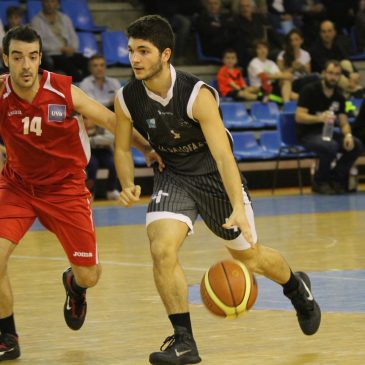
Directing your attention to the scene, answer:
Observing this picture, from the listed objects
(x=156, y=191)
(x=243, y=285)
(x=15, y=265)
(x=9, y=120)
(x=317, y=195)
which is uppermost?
(x=9, y=120)

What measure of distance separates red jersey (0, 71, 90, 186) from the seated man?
930 centimetres

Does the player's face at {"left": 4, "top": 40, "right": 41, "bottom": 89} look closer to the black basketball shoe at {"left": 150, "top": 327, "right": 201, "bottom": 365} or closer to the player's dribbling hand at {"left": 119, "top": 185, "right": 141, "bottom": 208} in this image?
the player's dribbling hand at {"left": 119, "top": 185, "right": 141, "bottom": 208}

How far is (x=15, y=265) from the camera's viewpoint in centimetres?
950

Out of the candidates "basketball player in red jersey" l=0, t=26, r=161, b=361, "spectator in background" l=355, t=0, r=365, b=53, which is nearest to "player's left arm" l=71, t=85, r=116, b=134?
"basketball player in red jersey" l=0, t=26, r=161, b=361

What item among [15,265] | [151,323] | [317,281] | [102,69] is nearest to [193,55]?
[102,69]

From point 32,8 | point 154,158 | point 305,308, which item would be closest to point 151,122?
point 154,158

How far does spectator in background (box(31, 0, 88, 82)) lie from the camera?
1614 cm

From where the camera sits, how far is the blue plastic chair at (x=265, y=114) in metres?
17.5

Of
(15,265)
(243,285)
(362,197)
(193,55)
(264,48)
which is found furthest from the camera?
(193,55)

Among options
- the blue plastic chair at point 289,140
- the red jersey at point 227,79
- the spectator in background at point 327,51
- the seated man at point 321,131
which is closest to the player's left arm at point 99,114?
the seated man at point 321,131

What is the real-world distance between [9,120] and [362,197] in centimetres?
980

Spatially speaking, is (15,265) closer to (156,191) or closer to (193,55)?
(156,191)

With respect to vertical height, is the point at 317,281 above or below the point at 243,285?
below

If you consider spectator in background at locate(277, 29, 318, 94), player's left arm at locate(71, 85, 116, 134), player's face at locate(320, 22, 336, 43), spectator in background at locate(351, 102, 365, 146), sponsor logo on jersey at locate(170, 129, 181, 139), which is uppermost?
player's left arm at locate(71, 85, 116, 134)
